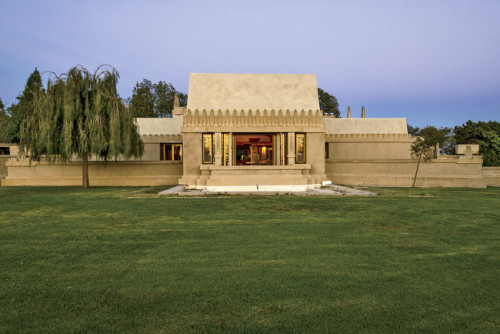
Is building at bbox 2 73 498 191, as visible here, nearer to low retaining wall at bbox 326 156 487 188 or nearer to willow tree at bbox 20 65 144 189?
low retaining wall at bbox 326 156 487 188

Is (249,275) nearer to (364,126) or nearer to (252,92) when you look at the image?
(252,92)

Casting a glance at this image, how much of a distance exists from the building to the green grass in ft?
39.1

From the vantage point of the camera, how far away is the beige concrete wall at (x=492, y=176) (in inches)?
1128

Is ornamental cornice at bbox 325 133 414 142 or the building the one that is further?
ornamental cornice at bbox 325 133 414 142

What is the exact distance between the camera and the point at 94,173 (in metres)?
25.6

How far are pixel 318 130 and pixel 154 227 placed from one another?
1772cm

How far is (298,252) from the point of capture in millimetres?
6367

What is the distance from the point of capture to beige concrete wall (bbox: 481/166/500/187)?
2864 cm

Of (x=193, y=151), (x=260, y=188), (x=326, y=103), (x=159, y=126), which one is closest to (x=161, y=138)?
(x=159, y=126)

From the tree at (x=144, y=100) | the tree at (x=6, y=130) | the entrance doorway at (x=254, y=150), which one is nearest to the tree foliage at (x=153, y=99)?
the tree at (x=144, y=100)

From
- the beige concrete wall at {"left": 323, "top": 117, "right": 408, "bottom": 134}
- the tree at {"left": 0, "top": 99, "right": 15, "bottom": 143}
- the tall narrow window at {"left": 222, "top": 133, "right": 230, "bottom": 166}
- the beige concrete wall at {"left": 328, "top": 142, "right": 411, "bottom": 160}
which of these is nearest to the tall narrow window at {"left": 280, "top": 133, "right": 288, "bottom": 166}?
the tall narrow window at {"left": 222, "top": 133, "right": 230, "bottom": 166}

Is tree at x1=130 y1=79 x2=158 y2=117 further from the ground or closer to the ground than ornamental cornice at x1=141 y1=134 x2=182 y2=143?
further from the ground

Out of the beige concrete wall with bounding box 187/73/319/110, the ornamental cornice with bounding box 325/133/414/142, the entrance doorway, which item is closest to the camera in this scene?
the beige concrete wall with bounding box 187/73/319/110

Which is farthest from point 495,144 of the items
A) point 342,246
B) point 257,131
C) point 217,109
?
point 342,246
